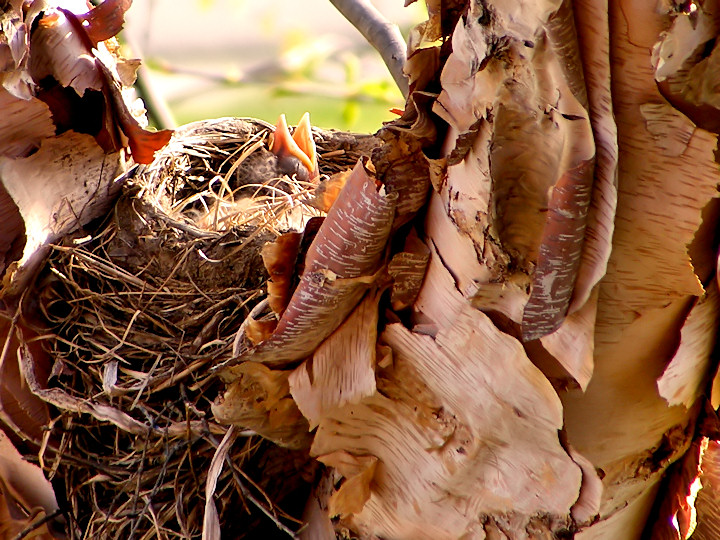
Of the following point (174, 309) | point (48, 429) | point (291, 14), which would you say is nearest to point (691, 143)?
point (174, 309)

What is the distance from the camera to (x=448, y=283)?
0.77 m

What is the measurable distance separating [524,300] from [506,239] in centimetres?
5

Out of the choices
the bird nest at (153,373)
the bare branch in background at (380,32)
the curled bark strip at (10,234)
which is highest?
the bare branch in background at (380,32)

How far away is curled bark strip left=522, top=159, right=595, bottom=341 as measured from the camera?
2.02 ft

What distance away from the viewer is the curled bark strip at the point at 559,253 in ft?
2.02

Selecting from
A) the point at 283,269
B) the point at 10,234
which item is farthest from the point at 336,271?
the point at 10,234

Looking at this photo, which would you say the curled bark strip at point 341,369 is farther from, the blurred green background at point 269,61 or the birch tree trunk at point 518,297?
the blurred green background at point 269,61

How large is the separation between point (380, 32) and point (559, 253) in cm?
87

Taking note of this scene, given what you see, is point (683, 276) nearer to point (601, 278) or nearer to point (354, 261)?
point (601, 278)

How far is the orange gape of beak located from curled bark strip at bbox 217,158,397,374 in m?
0.75

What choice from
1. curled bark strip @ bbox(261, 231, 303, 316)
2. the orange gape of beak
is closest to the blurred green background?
the orange gape of beak

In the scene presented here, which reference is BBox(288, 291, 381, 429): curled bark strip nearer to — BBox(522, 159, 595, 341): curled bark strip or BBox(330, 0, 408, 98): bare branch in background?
BBox(522, 159, 595, 341): curled bark strip

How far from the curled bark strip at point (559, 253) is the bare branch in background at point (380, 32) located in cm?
72

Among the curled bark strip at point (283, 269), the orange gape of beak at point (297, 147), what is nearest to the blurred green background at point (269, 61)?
the orange gape of beak at point (297, 147)
